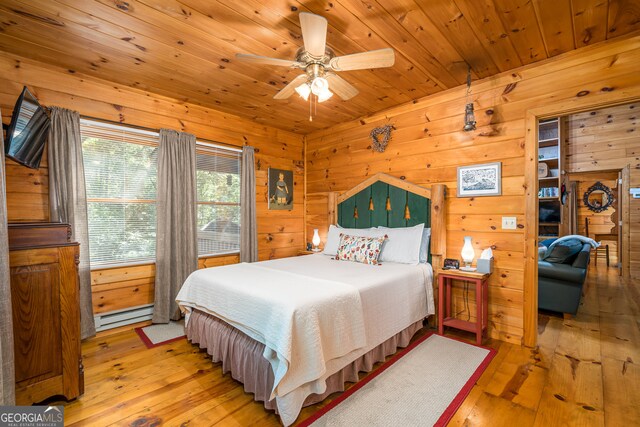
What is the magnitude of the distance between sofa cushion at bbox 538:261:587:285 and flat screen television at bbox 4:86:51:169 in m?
5.16

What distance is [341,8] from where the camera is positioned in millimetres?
1862

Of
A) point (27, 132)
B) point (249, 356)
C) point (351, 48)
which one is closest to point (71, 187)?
point (27, 132)

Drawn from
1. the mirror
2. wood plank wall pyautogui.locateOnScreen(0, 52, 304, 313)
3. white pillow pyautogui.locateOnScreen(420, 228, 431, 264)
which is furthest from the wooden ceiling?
the mirror

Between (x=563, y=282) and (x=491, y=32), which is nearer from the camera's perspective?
(x=491, y=32)

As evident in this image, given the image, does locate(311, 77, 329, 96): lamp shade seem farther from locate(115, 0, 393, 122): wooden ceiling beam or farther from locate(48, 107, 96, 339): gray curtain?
locate(48, 107, 96, 339): gray curtain

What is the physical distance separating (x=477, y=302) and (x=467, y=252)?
482 millimetres

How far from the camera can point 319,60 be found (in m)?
1.97

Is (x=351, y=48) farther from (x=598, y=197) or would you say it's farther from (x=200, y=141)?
(x=598, y=197)

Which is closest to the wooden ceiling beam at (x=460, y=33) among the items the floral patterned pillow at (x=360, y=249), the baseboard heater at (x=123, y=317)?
the floral patterned pillow at (x=360, y=249)

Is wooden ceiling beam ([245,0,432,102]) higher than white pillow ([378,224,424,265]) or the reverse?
higher

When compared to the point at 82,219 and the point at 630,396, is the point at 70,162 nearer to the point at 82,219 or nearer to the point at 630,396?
the point at 82,219

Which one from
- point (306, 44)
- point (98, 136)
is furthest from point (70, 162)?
point (306, 44)

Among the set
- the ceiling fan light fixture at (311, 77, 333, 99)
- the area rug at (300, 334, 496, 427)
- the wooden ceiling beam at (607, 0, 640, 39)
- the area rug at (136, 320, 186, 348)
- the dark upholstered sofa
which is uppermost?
the wooden ceiling beam at (607, 0, 640, 39)

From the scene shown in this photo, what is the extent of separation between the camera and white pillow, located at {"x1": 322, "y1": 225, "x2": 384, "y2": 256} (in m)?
3.45
